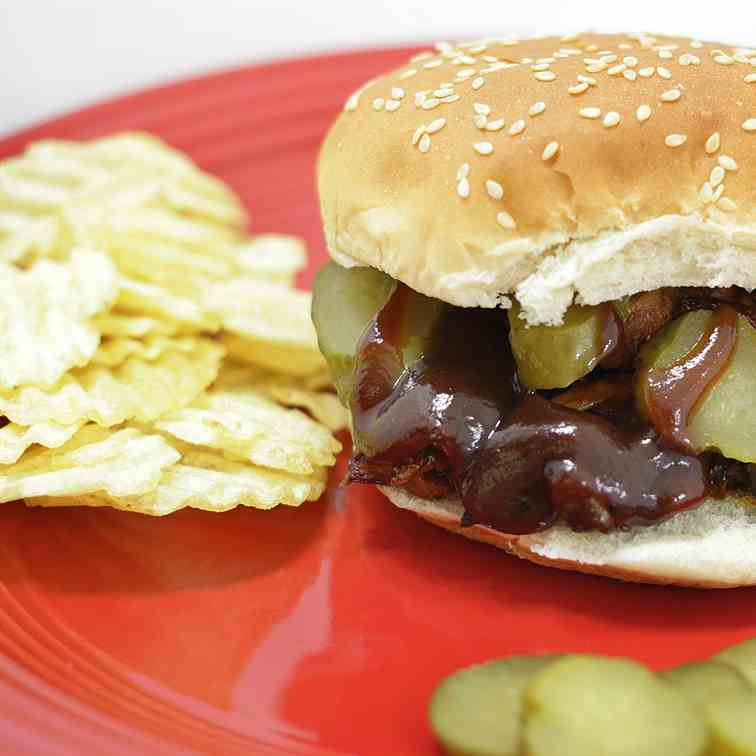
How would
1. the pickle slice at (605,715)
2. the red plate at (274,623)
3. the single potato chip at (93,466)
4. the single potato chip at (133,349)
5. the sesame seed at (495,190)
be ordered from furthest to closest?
the single potato chip at (133,349)
the single potato chip at (93,466)
the sesame seed at (495,190)
the red plate at (274,623)
the pickle slice at (605,715)

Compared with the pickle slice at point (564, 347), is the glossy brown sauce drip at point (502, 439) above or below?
below

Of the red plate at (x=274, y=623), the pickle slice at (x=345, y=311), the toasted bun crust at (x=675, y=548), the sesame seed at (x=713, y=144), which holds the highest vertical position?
the sesame seed at (x=713, y=144)

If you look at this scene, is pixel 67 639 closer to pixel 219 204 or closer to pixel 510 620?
pixel 510 620

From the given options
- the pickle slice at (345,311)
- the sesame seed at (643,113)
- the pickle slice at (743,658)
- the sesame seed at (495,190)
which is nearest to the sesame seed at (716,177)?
the sesame seed at (643,113)

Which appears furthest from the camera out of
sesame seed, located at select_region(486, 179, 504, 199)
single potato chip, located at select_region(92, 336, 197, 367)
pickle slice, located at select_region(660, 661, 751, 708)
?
single potato chip, located at select_region(92, 336, 197, 367)

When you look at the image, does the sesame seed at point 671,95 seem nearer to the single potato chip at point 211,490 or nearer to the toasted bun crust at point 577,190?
the toasted bun crust at point 577,190

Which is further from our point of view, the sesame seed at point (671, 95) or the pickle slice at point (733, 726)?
the sesame seed at point (671, 95)

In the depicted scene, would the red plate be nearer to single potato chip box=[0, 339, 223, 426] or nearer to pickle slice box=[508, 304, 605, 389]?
single potato chip box=[0, 339, 223, 426]

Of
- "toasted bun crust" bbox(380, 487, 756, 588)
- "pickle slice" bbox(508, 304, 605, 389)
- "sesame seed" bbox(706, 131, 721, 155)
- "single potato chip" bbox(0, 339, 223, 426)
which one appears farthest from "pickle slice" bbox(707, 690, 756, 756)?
"single potato chip" bbox(0, 339, 223, 426)

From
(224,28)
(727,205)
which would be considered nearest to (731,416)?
(727,205)
